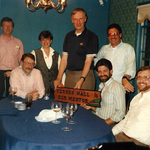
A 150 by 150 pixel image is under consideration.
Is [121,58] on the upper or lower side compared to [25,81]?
upper

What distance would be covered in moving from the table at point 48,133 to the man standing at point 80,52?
4.29 feet

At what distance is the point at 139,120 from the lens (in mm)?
1960

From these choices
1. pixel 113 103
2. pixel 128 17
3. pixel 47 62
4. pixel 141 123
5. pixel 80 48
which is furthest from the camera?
pixel 128 17

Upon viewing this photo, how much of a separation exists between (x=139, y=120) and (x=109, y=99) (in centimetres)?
65

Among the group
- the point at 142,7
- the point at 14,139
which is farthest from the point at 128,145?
the point at 142,7

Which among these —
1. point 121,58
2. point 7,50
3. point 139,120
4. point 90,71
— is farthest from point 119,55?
point 7,50

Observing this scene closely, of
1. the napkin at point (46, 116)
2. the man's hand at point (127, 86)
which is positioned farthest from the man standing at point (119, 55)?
the napkin at point (46, 116)

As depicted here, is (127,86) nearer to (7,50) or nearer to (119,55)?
(119,55)

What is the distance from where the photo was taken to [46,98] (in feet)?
9.30

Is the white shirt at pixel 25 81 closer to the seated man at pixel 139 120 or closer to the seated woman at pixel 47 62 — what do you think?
the seated woman at pixel 47 62

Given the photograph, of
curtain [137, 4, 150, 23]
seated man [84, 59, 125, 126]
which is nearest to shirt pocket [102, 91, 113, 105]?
seated man [84, 59, 125, 126]

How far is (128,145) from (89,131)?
530 millimetres

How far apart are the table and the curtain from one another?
8.09 ft

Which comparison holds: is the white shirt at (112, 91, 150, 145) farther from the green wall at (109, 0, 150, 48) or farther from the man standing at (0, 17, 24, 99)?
the man standing at (0, 17, 24, 99)
